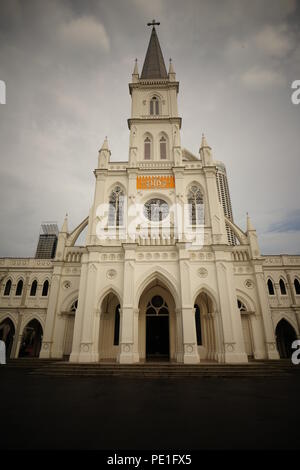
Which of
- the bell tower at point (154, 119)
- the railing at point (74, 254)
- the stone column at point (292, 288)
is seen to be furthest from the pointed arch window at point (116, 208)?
the stone column at point (292, 288)

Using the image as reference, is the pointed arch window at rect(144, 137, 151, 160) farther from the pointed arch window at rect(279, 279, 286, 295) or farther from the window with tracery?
the pointed arch window at rect(279, 279, 286, 295)

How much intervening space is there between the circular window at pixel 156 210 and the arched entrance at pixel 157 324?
499 centimetres

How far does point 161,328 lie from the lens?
58.3 feet

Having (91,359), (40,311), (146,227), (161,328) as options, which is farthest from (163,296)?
(40,311)

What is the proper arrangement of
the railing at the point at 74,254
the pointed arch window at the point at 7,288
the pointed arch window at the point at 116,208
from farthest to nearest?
the pointed arch window at the point at 7,288
the railing at the point at 74,254
the pointed arch window at the point at 116,208

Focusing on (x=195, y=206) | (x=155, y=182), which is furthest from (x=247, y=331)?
(x=155, y=182)

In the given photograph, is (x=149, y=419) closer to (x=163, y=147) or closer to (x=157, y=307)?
(x=157, y=307)

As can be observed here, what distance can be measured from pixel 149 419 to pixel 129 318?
32.9 ft

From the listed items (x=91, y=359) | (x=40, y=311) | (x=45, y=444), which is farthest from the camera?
(x=40, y=311)

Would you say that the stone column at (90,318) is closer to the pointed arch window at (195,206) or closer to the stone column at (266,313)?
the pointed arch window at (195,206)

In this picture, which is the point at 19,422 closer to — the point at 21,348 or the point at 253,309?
the point at 253,309

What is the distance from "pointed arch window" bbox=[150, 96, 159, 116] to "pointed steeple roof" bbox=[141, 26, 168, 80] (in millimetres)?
3275

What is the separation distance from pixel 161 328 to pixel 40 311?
38.0 ft

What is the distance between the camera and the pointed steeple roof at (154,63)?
83.2ft
